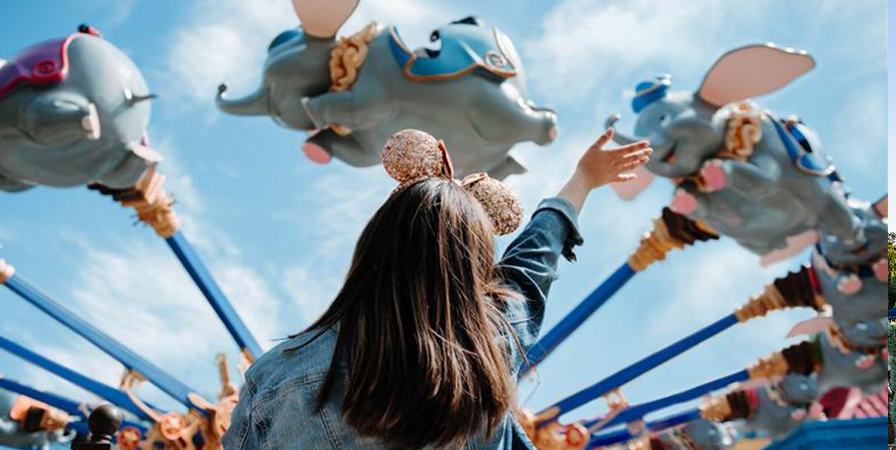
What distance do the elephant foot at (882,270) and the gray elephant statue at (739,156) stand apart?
0.33 metres

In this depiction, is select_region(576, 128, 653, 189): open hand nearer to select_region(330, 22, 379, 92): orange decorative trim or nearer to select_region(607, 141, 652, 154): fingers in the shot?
select_region(607, 141, 652, 154): fingers

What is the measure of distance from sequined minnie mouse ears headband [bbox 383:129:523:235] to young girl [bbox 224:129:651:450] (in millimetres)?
58

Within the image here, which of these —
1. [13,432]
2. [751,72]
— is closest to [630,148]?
[751,72]

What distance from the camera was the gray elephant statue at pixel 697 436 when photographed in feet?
18.7

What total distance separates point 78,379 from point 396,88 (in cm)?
240

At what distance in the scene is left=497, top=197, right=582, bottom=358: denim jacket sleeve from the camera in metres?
0.99

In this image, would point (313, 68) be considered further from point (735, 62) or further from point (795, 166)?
point (795, 166)

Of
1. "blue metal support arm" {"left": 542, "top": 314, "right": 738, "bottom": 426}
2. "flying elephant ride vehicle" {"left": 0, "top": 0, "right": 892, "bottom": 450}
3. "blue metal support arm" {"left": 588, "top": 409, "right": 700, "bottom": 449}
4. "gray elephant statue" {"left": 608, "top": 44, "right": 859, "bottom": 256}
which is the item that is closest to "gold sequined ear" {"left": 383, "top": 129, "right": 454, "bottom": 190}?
"flying elephant ride vehicle" {"left": 0, "top": 0, "right": 892, "bottom": 450}

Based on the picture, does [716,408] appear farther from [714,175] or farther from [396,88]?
[396,88]

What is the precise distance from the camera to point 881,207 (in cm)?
536

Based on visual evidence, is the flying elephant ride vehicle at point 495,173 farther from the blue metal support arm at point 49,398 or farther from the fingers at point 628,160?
the fingers at point 628,160

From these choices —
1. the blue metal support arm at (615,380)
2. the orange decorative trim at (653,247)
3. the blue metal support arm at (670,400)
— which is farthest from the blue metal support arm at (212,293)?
the orange decorative trim at (653,247)

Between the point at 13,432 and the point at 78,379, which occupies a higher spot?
the point at 78,379

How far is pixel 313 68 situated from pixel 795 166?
2705 millimetres
